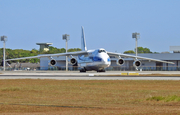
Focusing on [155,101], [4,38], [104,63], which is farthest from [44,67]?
[155,101]

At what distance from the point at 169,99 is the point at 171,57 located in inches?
2671

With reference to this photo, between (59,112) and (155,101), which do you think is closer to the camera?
(59,112)

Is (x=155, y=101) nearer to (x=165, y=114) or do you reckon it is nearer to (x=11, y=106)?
(x=165, y=114)

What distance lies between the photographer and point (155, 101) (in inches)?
667

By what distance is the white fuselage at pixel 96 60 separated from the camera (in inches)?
2073

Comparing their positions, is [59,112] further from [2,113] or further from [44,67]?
[44,67]

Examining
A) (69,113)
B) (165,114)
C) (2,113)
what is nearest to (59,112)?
(69,113)

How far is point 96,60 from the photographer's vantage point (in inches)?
2100

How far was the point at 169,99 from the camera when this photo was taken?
1708 centimetres

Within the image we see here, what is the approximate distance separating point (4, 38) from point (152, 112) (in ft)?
272

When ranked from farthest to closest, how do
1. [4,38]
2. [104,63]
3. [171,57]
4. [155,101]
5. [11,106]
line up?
1. [4,38]
2. [171,57]
3. [104,63]
4. [155,101]
5. [11,106]

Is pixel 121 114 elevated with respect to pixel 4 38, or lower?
lower

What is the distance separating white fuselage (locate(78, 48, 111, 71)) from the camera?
5266 centimetres

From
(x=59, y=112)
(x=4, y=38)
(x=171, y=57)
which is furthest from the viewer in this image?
(x=4, y=38)
